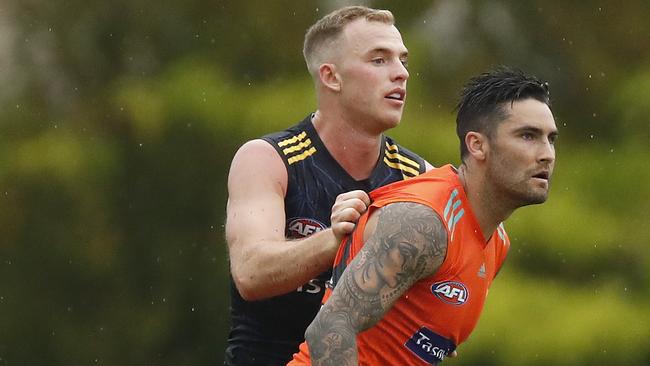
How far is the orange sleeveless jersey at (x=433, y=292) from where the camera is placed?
182 inches

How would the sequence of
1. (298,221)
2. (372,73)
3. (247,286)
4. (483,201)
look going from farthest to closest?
(372,73) < (298,221) < (247,286) < (483,201)

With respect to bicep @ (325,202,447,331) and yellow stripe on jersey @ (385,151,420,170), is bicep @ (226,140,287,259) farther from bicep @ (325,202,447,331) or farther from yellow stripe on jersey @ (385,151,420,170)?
bicep @ (325,202,447,331)

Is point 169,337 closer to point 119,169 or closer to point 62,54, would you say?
point 119,169

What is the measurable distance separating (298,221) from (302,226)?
0.03m

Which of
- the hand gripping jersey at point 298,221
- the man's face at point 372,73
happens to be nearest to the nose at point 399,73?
the man's face at point 372,73

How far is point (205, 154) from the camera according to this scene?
1080 centimetres

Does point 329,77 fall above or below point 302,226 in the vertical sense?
above

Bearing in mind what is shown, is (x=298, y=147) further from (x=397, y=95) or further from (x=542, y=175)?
(x=542, y=175)

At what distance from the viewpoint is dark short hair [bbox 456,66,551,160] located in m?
4.81

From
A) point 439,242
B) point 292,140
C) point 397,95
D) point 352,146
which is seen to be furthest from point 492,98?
point 292,140

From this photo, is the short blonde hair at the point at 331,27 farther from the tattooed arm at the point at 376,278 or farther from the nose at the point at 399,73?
the tattooed arm at the point at 376,278

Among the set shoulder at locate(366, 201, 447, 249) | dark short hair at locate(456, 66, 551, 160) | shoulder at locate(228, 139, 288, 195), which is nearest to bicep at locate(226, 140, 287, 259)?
shoulder at locate(228, 139, 288, 195)

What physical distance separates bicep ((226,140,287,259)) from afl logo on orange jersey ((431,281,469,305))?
3.41 ft

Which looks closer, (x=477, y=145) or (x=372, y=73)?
(x=477, y=145)
